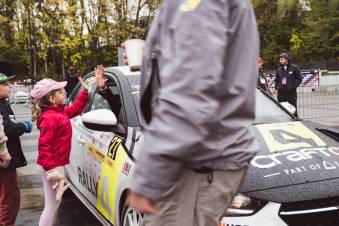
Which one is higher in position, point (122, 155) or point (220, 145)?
point (220, 145)

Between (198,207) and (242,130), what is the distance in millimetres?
290

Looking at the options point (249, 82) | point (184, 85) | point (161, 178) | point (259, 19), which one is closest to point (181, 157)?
point (161, 178)

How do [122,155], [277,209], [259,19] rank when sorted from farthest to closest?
1. [259,19]
2. [122,155]
3. [277,209]

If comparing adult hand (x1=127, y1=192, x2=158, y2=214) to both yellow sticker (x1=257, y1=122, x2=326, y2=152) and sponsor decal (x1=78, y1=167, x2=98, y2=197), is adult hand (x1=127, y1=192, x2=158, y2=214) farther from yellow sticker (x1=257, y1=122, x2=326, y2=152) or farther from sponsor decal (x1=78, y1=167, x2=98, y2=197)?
sponsor decal (x1=78, y1=167, x2=98, y2=197)

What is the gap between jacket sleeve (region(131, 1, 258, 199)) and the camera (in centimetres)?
134

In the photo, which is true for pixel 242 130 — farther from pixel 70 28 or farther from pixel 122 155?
pixel 70 28

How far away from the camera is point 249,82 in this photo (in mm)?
1527

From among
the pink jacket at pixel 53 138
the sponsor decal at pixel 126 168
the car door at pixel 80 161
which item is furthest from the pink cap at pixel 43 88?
the sponsor decal at pixel 126 168

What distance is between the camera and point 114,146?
3.63 meters

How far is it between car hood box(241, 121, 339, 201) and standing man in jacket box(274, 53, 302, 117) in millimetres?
7068

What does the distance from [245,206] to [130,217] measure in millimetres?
879

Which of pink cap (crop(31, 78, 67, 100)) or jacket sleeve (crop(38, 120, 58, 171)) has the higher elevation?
pink cap (crop(31, 78, 67, 100))

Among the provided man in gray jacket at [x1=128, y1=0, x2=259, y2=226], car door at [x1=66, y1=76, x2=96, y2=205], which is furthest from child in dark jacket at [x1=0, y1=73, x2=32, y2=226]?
man in gray jacket at [x1=128, y1=0, x2=259, y2=226]

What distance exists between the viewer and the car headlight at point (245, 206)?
8.77 ft
